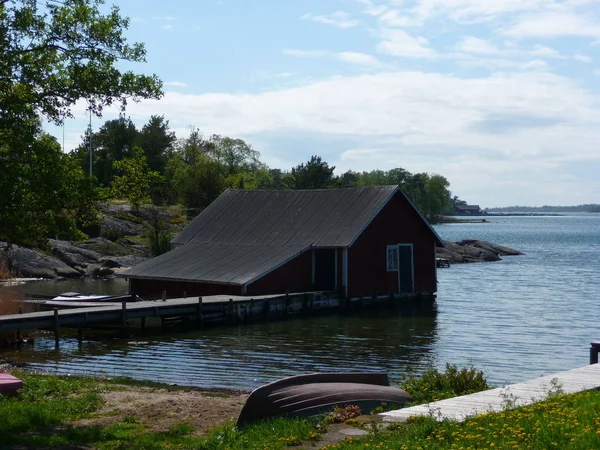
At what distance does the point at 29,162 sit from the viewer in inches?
561

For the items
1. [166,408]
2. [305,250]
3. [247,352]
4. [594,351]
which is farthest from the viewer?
[305,250]

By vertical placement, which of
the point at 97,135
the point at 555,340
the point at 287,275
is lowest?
the point at 555,340

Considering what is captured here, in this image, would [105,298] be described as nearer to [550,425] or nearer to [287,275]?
[287,275]

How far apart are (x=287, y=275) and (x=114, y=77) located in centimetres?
2243

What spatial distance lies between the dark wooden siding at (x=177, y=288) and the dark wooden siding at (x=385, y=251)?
19.5 ft

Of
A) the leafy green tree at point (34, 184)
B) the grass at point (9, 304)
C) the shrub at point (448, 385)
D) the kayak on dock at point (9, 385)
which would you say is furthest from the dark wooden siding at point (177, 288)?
the shrub at point (448, 385)

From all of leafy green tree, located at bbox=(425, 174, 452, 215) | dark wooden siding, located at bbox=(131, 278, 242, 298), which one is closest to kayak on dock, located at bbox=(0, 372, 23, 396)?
dark wooden siding, located at bbox=(131, 278, 242, 298)

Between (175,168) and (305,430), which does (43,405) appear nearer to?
(305,430)

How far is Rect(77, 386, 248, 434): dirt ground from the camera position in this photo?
41.4 feet

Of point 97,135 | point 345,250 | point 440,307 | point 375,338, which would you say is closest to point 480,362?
point 375,338

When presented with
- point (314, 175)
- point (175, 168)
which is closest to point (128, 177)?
point (314, 175)

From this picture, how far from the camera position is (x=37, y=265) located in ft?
179

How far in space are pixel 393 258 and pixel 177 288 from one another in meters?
10.7

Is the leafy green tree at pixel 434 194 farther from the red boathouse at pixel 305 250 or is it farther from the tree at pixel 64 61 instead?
the tree at pixel 64 61
